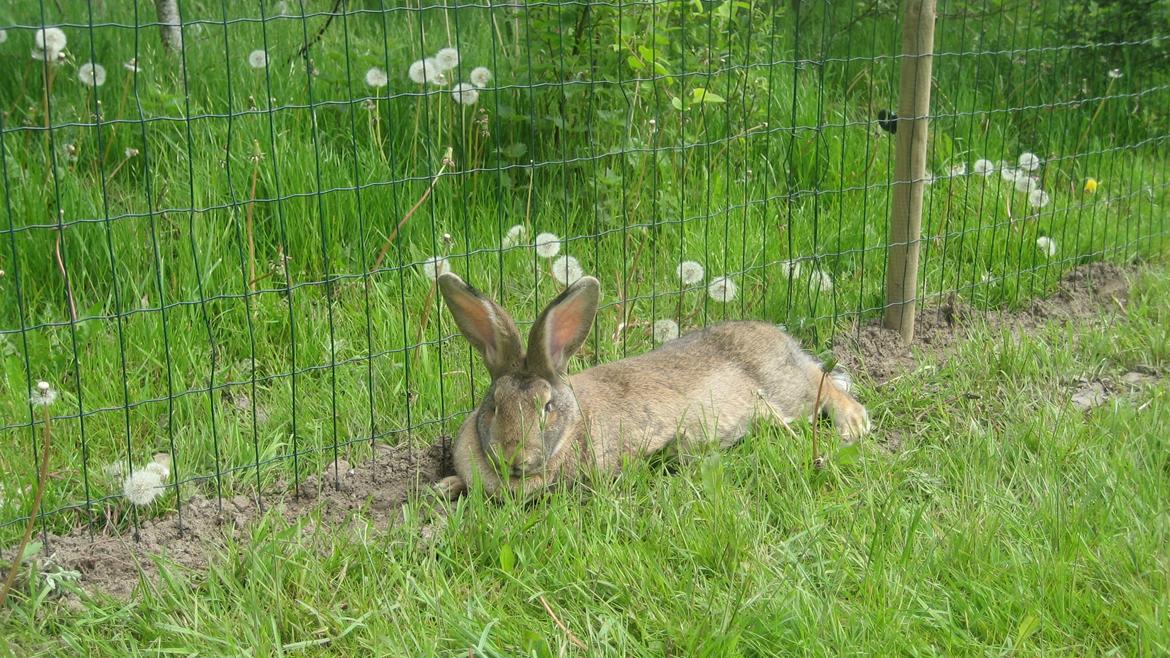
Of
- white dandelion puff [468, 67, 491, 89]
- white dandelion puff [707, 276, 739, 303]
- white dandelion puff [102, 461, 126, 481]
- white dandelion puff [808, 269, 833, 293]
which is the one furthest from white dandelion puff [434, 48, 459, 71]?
white dandelion puff [102, 461, 126, 481]

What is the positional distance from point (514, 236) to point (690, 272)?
680 mm

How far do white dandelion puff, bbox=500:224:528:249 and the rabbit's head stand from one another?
0.87m

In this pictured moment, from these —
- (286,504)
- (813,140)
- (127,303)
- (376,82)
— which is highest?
(376,82)

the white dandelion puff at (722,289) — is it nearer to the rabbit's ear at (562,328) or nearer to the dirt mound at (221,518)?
the rabbit's ear at (562,328)

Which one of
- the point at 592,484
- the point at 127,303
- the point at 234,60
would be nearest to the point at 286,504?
the point at 592,484

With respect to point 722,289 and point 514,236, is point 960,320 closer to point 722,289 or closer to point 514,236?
point 722,289

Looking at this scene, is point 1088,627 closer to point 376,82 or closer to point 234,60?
point 376,82

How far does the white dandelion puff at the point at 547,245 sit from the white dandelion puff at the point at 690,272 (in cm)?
A: 49

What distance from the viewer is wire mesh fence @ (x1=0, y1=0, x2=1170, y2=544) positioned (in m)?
3.95

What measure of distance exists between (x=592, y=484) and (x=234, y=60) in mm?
3239

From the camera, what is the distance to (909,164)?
4.84 meters

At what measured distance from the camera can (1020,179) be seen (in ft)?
18.1

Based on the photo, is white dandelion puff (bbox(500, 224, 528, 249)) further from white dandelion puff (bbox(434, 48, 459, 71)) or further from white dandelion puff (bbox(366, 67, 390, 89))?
white dandelion puff (bbox(366, 67, 390, 89))

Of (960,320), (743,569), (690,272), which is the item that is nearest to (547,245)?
(690,272)
